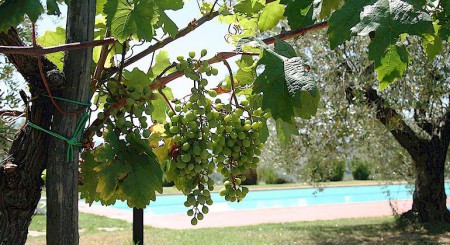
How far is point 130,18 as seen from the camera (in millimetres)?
1017

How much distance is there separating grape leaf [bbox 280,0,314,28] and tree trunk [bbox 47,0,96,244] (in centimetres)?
41

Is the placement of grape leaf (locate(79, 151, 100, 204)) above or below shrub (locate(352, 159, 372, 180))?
below

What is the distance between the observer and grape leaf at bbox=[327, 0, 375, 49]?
35.6 inches

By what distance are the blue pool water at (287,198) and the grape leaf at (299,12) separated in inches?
624

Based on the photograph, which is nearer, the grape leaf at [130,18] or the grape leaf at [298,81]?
the grape leaf at [298,81]

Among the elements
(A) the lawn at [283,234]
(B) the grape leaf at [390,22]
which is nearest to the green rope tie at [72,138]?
(B) the grape leaf at [390,22]

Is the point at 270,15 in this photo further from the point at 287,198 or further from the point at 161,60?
the point at 287,198

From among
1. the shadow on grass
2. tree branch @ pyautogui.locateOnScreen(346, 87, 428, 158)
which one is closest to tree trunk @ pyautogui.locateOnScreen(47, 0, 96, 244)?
tree branch @ pyautogui.locateOnScreen(346, 87, 428, 158)

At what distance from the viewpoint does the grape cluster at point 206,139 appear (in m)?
1.06

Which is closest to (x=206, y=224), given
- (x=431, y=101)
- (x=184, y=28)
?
(x=431, y=101)

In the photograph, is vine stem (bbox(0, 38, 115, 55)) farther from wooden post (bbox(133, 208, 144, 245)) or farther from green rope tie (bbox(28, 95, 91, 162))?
wooden post (bbox(133, 208, 144, 245))

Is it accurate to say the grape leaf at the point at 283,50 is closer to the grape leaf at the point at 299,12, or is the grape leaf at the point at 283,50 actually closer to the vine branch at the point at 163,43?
the grape leaf at the point at 299,12

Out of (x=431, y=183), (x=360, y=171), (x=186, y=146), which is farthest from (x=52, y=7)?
(x=360, y=171)

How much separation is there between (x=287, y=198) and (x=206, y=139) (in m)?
19.7
